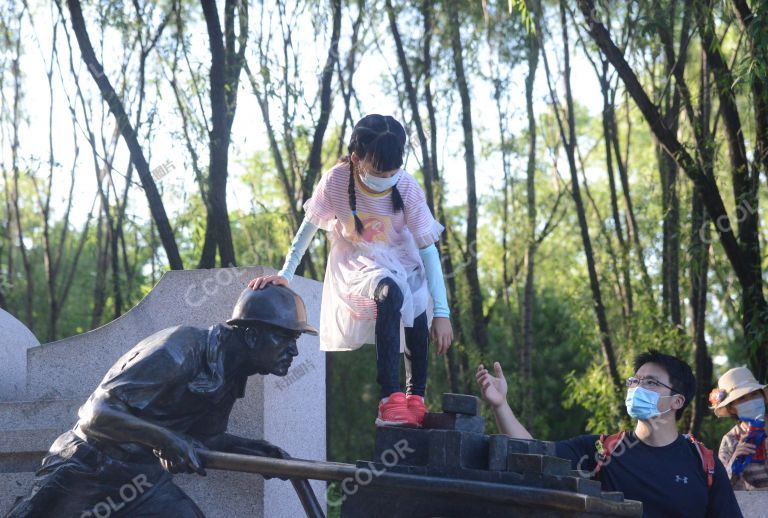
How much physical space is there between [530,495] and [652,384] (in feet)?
4.86

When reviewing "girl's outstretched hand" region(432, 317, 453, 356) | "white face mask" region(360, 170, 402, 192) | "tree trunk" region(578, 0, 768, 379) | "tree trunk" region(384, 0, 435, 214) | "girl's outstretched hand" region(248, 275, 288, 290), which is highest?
"tree trunk" region(384, 0, 435, 214)

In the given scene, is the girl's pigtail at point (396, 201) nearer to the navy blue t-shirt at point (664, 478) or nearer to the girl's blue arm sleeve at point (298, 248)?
the girl's blue arm sleeve at point (298, 248)

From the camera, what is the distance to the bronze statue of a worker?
424 centimetres

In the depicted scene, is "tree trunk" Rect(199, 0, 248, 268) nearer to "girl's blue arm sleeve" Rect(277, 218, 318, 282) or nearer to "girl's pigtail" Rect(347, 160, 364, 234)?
"girl's blue arm sleeve" Rect(277, 218, 318, 282)

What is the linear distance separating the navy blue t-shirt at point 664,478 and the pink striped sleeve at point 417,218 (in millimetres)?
1132

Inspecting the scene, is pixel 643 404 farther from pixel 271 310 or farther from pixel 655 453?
pixel 271 310

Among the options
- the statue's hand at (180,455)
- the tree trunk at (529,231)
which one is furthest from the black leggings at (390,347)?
the tree trunk at (529,231)

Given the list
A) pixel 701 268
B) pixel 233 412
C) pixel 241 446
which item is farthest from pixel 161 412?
pixel 701 268

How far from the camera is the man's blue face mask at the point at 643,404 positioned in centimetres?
477

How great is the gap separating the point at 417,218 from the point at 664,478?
5.25ft

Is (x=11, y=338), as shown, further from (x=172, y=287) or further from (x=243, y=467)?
(x=243, y=467)

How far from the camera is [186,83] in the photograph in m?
11.3

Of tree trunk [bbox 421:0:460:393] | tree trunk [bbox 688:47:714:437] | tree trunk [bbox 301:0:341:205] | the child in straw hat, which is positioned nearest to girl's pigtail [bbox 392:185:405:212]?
the child in straw hat

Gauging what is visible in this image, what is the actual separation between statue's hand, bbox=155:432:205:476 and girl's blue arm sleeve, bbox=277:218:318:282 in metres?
1.01
